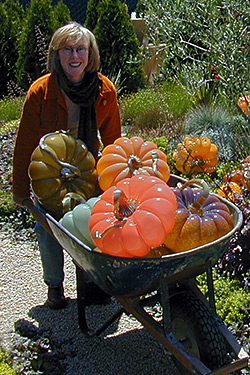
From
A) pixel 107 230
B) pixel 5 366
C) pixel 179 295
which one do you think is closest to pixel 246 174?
pixel 179 295

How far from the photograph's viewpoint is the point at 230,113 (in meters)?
6.45

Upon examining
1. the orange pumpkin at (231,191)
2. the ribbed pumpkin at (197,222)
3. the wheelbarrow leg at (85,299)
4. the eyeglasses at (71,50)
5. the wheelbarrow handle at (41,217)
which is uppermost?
the eyeglasses at (71,50)

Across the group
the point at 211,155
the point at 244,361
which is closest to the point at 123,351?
the point at 244,361

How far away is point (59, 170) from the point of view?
2947 mm

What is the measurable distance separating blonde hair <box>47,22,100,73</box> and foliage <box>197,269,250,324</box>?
1680 millimetres

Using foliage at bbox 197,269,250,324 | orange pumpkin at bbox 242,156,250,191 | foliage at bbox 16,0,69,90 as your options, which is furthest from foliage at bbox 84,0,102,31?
foliage at bbox 197,269,250,324

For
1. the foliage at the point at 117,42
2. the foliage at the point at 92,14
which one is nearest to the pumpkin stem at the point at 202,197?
the foliage at the point at 117,42

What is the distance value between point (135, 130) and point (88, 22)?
387 centimetres

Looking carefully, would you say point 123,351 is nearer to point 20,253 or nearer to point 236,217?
point 236,217

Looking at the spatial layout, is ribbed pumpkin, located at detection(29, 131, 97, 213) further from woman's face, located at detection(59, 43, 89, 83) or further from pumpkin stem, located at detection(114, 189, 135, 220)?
pumpkin stem, located at detection(114, 189, 135, 220)

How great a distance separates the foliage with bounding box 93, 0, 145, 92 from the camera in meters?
8.83

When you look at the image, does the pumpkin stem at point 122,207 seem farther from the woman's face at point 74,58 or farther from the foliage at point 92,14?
the foliage at point 92,14

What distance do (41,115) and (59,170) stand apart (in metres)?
0.52

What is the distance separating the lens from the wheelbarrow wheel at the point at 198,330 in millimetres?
2521
